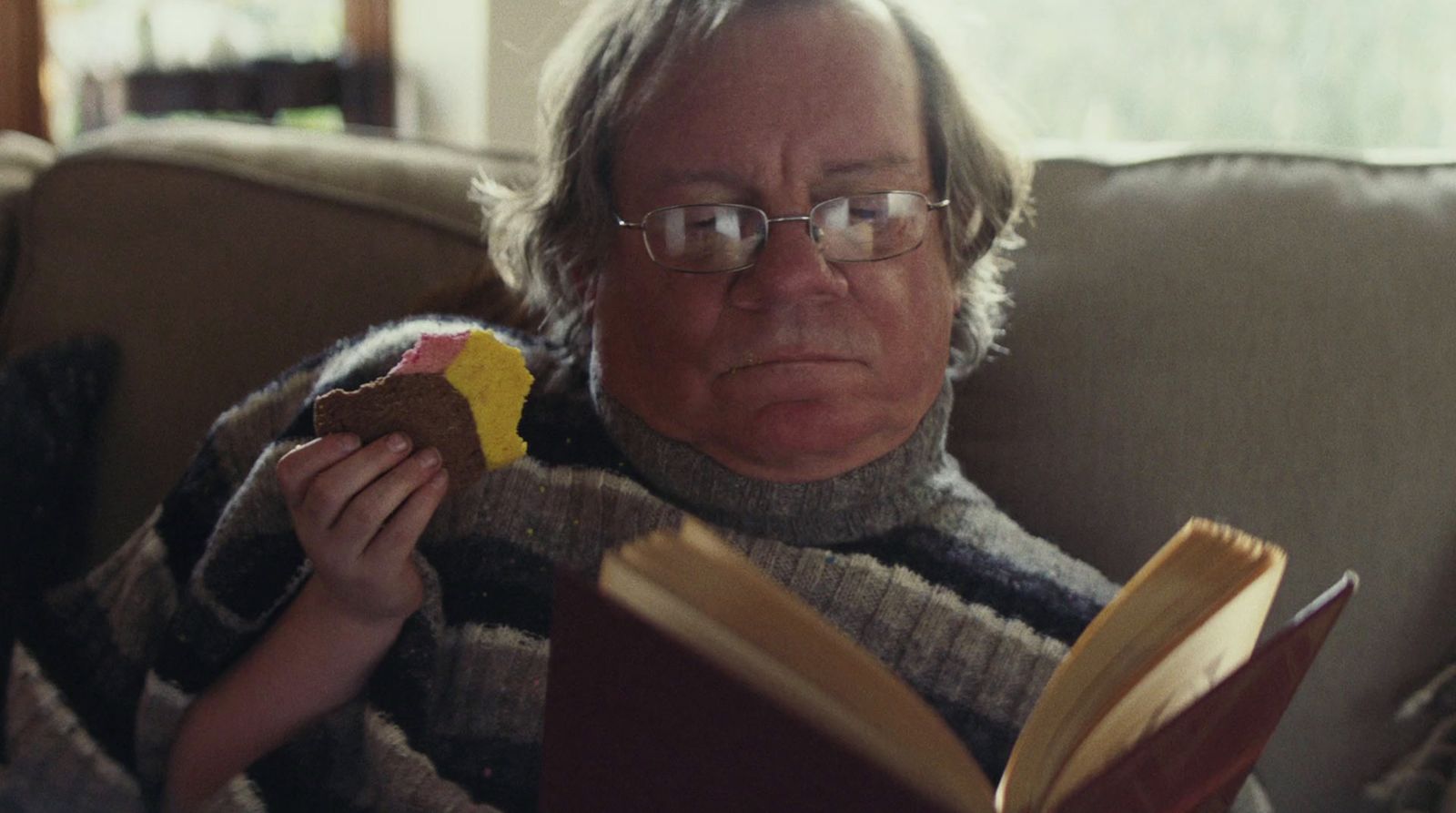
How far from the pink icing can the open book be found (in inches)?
11.7

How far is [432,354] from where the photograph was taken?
0.87 meters

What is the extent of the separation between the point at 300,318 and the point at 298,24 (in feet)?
6.82

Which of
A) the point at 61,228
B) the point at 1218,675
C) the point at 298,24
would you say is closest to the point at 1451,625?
the point at 1218,675

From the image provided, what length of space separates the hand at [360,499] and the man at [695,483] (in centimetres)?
4

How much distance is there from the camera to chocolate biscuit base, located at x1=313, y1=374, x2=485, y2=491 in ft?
2.76

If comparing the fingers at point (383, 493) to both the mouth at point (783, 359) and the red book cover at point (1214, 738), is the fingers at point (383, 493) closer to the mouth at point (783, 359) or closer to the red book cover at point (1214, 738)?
the mouth at point (783, 359)

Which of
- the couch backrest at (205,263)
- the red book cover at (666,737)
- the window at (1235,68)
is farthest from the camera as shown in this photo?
the window at (1235,68)

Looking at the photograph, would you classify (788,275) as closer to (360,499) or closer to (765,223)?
(765,223)

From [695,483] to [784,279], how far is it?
0.19 meters

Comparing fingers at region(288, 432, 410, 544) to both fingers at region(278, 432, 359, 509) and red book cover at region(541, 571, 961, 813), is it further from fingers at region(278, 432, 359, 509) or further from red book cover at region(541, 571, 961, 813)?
red book cover at region(541, 571, 961, 813)

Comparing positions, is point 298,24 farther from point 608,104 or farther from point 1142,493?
point 1142,493

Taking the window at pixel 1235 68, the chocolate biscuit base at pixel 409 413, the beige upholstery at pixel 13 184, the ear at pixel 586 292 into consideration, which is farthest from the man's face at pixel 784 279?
the window at pixel 1235 68

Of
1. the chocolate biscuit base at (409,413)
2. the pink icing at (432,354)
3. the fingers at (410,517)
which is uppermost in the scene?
the pink icing at (432,354)

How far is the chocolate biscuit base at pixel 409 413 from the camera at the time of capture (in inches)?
33.2
